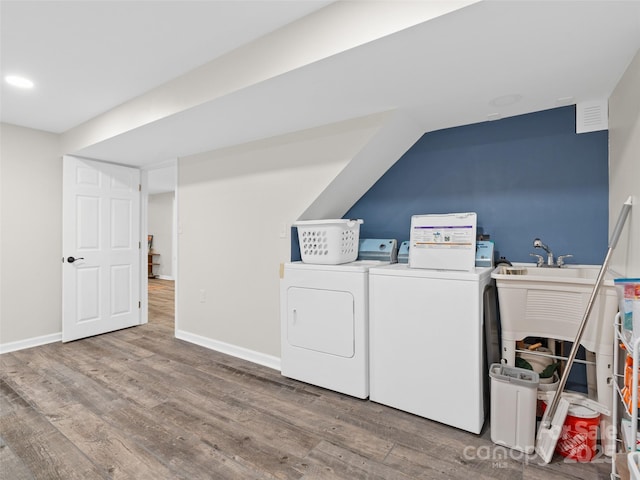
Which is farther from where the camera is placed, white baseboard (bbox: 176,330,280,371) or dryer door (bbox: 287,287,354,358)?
white baseboard (bbox: 176,330,280,371)

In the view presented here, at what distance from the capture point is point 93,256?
12.1ft

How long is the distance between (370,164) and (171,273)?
22.7ft

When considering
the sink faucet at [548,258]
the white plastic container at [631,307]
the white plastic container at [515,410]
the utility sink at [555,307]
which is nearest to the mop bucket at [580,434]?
the white plastic container at [515,410]

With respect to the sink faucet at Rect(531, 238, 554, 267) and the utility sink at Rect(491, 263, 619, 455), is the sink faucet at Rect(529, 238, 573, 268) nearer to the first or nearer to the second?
the sink faucet at Rect(531, 238, 554, 267)

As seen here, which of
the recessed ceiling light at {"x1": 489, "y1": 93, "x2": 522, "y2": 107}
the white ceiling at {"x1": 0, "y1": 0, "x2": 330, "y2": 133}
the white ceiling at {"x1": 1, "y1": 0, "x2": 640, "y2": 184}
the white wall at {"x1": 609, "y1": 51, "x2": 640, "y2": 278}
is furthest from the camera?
the recessed ceiling light at {"x1": 489, "y1": 93, "x2": 522, "y2": 107}

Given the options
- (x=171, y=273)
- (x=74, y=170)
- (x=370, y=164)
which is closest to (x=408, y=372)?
(x=370, y=164)

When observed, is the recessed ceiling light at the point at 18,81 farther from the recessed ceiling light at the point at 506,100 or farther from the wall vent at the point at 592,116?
the wall vent at the point at 592,116

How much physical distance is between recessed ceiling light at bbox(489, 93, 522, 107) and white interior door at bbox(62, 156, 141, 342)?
3925mm

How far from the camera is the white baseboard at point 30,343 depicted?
322 cm

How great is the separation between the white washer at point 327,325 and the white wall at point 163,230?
20.9 ft

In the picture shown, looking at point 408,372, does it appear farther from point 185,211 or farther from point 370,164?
point 185,211

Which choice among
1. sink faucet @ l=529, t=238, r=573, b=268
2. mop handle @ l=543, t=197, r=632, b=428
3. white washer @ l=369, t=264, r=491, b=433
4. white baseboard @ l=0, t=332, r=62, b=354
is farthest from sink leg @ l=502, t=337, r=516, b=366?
white baseboard @ l=0, t=332, r=62, b=354

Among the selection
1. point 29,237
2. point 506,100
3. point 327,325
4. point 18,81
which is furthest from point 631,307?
point 29,237

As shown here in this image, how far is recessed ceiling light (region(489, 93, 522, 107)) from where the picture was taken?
6.58ft
